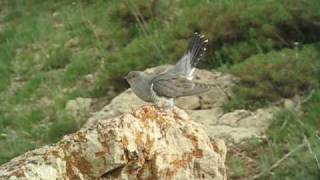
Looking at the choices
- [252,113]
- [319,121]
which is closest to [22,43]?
[252,113]

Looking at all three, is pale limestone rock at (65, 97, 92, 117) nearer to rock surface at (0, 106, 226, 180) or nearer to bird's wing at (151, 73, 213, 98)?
bird's wing at (151, 73, 213, 98)

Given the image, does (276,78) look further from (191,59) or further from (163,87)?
(163,87)

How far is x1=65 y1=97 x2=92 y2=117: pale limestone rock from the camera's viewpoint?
10.0 metres

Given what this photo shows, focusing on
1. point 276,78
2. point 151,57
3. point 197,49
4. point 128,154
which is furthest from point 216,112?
point 128,154

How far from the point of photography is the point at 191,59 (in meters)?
Answer: 8.10

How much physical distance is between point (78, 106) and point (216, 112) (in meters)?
2.07

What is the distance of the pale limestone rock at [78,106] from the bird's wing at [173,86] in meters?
2.59

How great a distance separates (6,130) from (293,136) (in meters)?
3.87

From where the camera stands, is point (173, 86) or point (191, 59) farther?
point (191, 59)

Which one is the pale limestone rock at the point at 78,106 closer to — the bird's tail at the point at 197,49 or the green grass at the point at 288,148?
the bird's tail at the point at 197,49

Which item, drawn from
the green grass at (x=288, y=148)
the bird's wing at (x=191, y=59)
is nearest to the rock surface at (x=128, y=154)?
the green grass at (x=288, y=148)

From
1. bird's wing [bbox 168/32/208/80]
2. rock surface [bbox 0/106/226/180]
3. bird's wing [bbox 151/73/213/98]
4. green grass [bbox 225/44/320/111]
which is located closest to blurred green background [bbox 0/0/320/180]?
green grass [bbox 225/44/320/111]

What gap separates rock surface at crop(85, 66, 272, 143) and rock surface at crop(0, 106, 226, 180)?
7.17 ft

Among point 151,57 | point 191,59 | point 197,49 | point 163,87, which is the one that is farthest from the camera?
point 151,57
